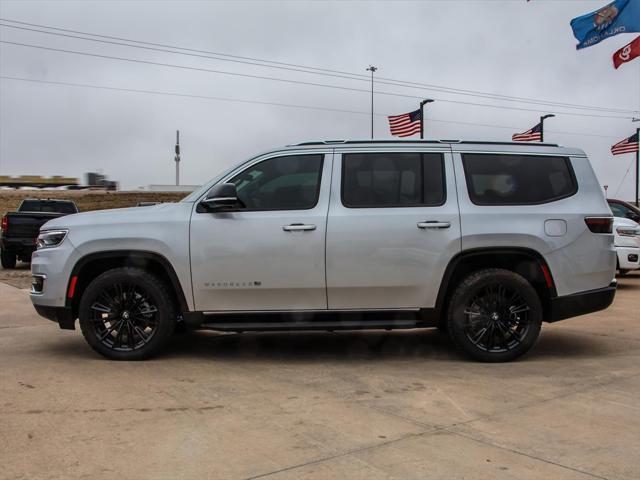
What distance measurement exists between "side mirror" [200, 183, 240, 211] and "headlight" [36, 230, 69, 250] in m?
1.36

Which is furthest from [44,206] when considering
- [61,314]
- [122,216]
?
[122,216]

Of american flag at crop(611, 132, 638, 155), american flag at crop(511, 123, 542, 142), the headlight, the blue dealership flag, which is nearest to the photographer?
the headlight

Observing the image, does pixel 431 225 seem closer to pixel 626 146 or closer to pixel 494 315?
pixel 494 315

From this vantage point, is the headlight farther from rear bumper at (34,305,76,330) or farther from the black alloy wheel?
the black alloy wheel

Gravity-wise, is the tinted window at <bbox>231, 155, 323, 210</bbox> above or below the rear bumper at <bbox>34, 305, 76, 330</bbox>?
above

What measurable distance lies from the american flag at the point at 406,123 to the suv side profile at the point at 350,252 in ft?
65.9

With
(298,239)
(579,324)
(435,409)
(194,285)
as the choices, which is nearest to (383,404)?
(435,409)

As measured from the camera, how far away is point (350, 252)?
571 centimetres

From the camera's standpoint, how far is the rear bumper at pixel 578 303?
586 cm

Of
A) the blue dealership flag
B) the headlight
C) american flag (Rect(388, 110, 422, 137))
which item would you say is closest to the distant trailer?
american flag (Rect(388, 110, 422, 137))

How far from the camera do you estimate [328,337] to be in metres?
7.25

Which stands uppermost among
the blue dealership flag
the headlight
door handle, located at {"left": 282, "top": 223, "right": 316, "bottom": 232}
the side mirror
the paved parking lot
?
the blue dealership flag

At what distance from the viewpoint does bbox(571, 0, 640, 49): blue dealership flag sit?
16594 mm

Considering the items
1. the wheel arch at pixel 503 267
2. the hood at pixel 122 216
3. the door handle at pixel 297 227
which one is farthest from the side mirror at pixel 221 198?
the wheel arch at pixel 503 267
